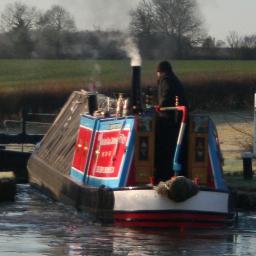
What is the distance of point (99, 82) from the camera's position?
37.3 metres

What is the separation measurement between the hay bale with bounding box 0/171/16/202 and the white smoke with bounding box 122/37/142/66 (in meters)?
2.58

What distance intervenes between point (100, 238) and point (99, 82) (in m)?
21.2

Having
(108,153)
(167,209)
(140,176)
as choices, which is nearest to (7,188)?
(108,153)

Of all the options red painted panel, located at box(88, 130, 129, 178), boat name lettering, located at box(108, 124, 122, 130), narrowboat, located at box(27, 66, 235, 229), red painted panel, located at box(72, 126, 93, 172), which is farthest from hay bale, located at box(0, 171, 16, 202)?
boat name lettering, located at box(108, 124, 122, 130)

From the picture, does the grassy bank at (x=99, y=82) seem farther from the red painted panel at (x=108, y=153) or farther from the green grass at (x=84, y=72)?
the red painted panel at (x=108, y=153)

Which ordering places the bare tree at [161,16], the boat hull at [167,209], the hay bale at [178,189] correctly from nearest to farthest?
the hay bale at [178,189], the boat hull at [167,209], the bare tree at [161,16]

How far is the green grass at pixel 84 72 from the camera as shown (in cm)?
4500

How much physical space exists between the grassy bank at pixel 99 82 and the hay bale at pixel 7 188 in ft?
45.6

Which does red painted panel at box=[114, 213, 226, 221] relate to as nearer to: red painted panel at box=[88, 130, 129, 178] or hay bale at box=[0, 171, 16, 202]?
red painted panel at box=[88, 130, 129, 178]

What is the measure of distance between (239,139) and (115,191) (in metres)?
15.3

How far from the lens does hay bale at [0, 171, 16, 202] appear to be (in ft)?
66.0

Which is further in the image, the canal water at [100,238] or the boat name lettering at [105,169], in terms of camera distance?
the boat name lettering at [105,169]

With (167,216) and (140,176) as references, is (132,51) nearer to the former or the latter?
(140,176)

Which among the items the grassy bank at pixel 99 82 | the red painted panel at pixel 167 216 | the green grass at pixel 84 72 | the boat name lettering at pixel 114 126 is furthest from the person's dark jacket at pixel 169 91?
the green grass at pixel 84 72
